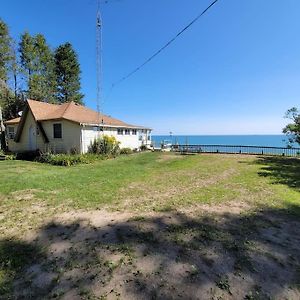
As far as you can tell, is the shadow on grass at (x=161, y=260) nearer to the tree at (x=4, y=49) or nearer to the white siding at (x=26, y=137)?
the white siding at (x=26, y=137)

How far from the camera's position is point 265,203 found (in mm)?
7750

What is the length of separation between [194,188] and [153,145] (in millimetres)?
21898

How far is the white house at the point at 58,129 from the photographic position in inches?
808

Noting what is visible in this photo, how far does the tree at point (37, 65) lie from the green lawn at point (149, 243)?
98.0 ft

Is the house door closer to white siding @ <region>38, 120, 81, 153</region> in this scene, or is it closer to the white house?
the white house

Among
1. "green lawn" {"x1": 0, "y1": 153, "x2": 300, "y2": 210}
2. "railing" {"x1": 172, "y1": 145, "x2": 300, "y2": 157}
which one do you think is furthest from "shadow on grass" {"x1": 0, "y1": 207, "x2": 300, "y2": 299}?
"railing" {"x1": 172, "y1": 145, "x2": 300, "y2": 157}

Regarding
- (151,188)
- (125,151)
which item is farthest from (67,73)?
(151,188)

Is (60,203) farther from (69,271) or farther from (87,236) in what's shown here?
(69,271)

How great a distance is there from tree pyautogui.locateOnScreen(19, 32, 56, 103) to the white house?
37.9 ft

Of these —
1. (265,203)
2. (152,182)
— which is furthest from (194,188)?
(265,203)

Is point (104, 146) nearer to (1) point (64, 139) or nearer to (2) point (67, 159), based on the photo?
(1) point (64, 139)

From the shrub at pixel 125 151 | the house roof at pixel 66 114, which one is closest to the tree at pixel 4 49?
the house roof at pixel 66 114

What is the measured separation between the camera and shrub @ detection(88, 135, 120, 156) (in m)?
21.1

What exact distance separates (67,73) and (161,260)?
41.9m
